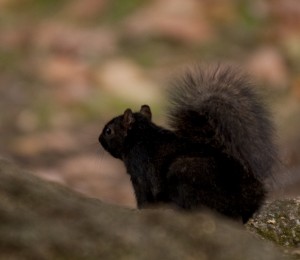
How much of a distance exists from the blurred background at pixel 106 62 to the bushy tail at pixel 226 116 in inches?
240

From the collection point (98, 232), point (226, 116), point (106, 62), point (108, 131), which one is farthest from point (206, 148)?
point (106, 62)

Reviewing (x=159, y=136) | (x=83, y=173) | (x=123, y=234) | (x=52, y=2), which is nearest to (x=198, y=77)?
(x=159, y=136)

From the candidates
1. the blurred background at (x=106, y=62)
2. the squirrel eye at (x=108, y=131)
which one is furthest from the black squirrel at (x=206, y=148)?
the blurred background at (x=106, y=62)

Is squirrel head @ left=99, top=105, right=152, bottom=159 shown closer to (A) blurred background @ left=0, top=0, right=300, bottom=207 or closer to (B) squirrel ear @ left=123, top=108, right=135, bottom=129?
(B) squirrel ear @ left=123, top=108, right=135, bottom=129

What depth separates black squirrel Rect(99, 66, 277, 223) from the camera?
20.0 ft

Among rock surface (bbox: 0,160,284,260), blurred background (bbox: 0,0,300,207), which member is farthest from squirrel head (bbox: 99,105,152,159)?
blurred background (bbox: 0,0,300,207)

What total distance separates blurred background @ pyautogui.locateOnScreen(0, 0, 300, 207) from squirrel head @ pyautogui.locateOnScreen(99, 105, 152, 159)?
552cm

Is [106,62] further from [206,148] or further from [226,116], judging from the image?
[206,148]

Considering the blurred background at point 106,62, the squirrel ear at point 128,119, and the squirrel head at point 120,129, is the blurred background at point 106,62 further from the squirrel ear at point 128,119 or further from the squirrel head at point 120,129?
the squirrel ear at point 128,119

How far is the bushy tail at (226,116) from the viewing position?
6.28m

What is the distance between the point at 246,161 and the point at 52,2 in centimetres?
1463

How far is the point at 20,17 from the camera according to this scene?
1959cm

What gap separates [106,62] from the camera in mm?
17406

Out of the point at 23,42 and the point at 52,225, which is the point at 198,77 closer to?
the point at 52,225
